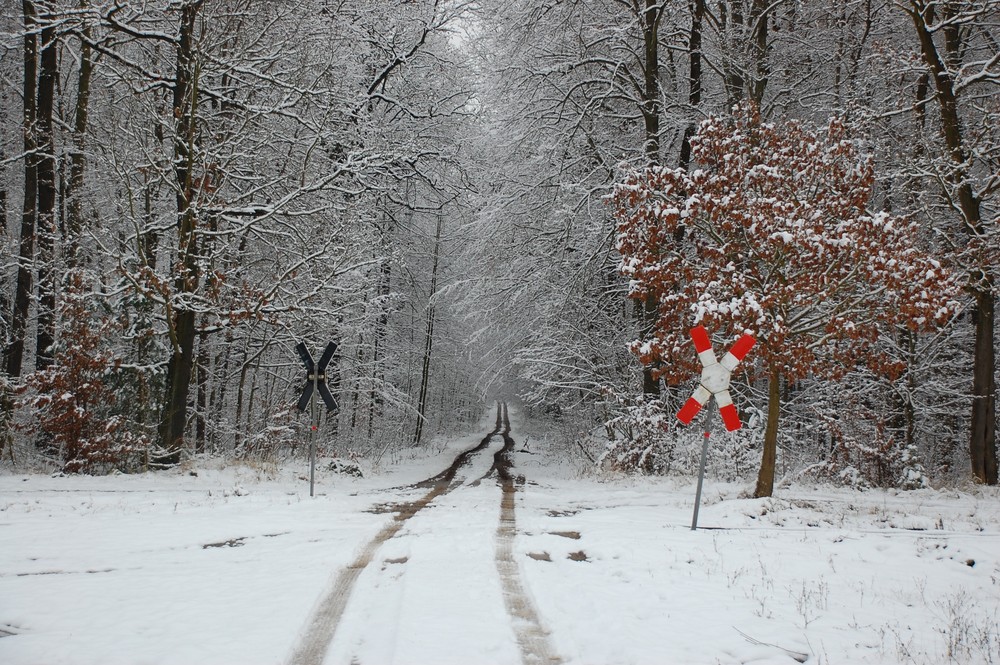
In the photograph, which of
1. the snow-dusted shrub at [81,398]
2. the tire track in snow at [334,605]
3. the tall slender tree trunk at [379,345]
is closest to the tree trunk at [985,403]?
the tire track in snow at [334,605]

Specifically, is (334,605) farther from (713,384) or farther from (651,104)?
(651,104)

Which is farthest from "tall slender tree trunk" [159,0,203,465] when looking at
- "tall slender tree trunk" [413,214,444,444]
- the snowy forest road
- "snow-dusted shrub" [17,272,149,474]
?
"tall slender tree trunk" [413,214,444,444]

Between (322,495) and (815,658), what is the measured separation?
792 cm

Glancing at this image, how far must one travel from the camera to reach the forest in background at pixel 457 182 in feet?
38.3

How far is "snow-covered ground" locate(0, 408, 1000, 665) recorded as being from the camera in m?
3.49

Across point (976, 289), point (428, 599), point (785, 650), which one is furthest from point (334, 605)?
point (976, 289)

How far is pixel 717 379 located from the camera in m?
6.73

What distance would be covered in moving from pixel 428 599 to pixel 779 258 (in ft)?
22.7

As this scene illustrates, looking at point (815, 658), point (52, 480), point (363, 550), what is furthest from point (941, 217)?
point (52, 480)

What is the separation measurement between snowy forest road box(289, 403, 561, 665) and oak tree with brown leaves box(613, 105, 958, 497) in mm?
4237

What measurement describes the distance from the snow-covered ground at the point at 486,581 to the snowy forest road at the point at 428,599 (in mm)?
23

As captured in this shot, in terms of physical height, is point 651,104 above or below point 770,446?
above

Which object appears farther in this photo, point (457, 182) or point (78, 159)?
point (457, 182)

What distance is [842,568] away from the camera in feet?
17.5
